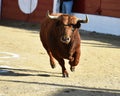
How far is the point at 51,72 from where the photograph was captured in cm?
839

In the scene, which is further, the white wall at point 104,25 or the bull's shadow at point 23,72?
the white wall at point 104,25

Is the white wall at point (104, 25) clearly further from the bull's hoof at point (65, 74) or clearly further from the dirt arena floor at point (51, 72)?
the bull's hoof at point (65, 74)

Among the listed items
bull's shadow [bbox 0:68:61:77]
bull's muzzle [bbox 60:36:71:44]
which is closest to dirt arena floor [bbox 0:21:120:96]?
bull's shadow [bbox 0:68:61:77]

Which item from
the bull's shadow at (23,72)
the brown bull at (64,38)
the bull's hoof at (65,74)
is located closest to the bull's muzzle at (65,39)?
the brown bull at (64,38)

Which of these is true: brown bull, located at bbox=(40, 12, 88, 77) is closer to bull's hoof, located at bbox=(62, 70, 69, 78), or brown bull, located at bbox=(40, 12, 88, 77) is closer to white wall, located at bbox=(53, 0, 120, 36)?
bull's hoof, located at bbox=(62, 70, 69, 78)

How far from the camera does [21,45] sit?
39.8 ft

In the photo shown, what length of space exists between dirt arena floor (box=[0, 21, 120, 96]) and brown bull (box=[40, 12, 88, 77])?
0.34 meters

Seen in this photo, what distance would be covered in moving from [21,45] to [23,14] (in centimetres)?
701

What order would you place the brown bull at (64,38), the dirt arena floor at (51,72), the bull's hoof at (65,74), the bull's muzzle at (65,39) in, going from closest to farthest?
1. the dirt arena floor at (51,72)
2. the bull's muzzle at (65,39)
3. the brown bull at (64,38)
4. the bull's hoof at (65,74)

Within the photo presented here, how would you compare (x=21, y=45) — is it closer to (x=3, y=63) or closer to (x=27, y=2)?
(x=3, y=63)

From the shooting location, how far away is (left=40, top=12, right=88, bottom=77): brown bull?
298 inches

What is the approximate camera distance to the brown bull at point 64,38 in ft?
24.8

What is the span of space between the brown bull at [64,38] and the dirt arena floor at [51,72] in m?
0.34

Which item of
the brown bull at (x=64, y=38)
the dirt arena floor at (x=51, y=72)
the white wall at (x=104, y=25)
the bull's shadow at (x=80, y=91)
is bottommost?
the white wall at (x=104, y=25)
